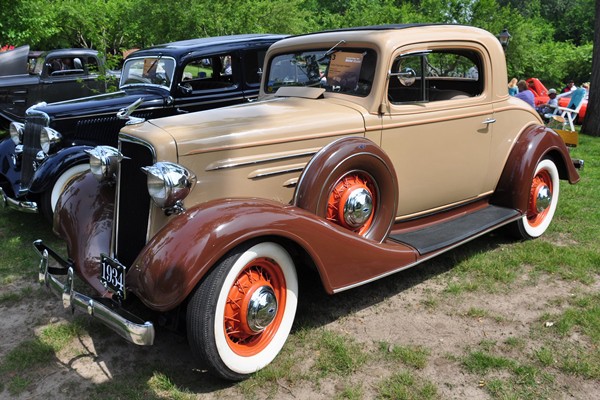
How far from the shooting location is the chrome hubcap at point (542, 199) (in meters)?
4.76

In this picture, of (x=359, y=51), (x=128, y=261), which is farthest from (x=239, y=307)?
(x=359, y=51)

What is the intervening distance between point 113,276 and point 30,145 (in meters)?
3.47

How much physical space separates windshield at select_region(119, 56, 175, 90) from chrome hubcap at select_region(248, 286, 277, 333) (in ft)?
13.6

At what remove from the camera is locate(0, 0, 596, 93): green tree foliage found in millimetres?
12781

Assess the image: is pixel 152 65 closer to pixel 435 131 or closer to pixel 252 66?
pixel 252 66

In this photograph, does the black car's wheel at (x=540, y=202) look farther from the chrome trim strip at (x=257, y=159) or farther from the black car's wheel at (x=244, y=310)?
the black car's wheel at (x=244, y=310)

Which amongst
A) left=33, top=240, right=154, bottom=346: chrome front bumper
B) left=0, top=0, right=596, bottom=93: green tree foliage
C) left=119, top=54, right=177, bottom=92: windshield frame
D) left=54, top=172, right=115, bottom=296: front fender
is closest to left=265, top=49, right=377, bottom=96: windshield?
left=54, top=172, right=115, bottom=296: front fender

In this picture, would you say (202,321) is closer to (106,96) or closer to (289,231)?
(289,231)

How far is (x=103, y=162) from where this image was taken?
338 centimetres

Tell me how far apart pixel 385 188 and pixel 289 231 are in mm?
1014

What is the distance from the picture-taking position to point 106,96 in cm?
640

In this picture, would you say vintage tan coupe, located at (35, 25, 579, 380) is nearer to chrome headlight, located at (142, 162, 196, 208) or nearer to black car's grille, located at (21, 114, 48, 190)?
chrome headlight, located at (142, 162, 196, 208)

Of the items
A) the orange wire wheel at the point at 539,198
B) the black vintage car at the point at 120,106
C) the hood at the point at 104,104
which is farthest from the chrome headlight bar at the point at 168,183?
the hood at the point at 104,104

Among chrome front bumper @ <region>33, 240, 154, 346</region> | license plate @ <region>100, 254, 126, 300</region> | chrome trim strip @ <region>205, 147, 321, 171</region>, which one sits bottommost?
chrome front bumper @ <region>33, 240, 154, 346</region>
